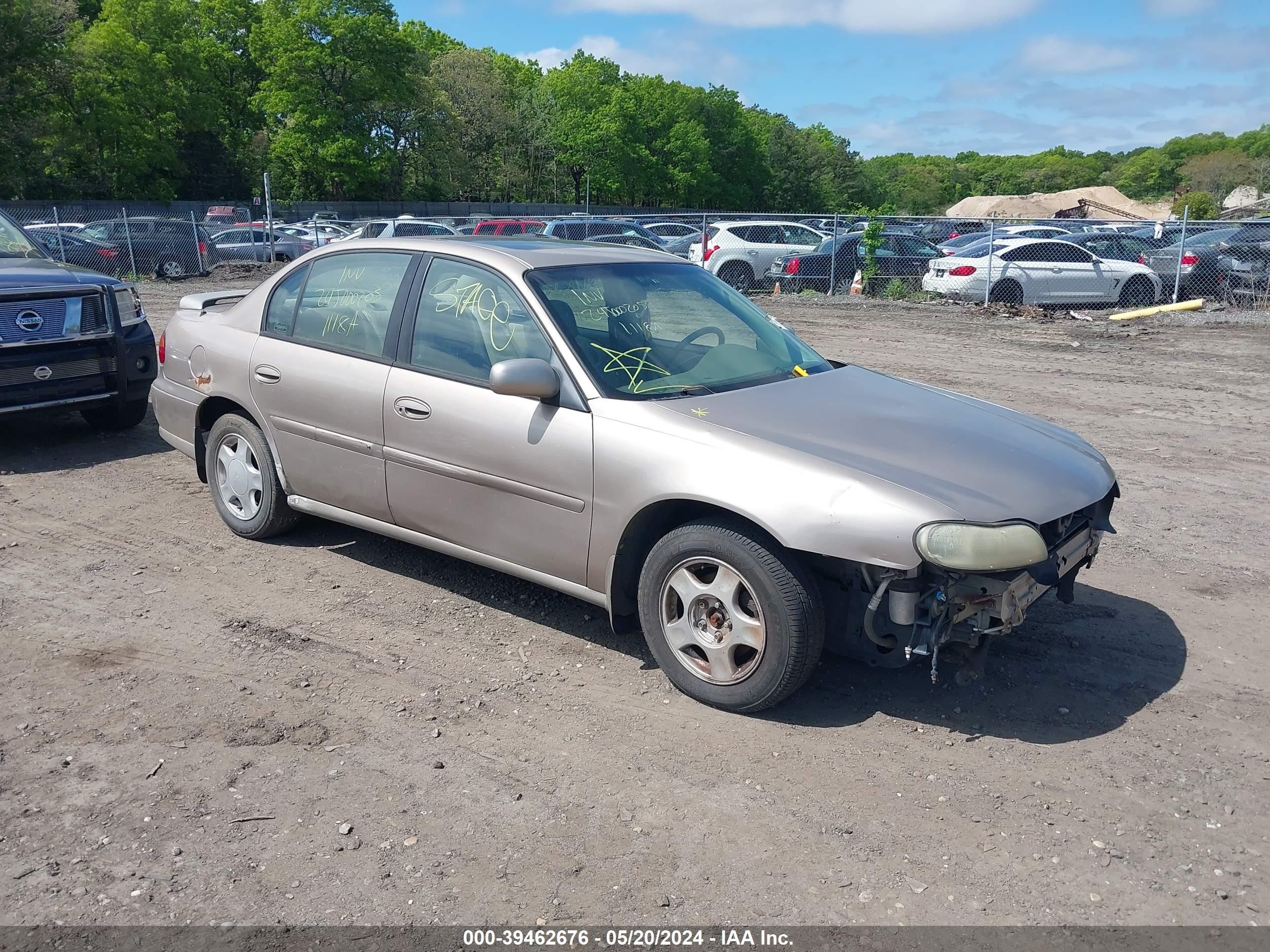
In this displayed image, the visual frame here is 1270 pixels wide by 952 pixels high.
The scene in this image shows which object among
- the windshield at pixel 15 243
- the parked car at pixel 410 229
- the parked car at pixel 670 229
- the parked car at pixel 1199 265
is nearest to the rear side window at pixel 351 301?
the windshield at pixel 15 243

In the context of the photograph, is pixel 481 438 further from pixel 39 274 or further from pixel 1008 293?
pixel 1008 293

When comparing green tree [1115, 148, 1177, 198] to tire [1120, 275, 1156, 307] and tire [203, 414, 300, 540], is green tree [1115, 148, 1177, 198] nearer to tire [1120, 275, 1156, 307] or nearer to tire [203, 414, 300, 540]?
tire [1120, 275, 1156, 307]

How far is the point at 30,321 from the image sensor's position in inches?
285

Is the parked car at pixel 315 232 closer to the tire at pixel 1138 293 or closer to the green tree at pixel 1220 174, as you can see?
the tire at pixel 1138 293

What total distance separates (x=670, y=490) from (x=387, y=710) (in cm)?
140

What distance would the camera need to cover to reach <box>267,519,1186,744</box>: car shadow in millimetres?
3979

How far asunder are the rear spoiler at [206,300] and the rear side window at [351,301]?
39.0 inches

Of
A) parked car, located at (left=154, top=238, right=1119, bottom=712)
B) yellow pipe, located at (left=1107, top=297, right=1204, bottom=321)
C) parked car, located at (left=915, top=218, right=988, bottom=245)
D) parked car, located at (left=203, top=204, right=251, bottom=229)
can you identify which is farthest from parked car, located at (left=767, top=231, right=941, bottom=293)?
parked car, located at (left=203, top=204, right=251, bottom=229)

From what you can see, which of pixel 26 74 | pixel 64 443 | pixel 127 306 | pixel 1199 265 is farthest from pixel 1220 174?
pixel 64 443

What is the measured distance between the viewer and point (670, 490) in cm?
391

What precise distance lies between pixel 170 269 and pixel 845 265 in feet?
56.4

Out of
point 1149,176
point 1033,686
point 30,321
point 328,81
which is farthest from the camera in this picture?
point 1149,176

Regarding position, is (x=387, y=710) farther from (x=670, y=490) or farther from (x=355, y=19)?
(x=355, y=19)

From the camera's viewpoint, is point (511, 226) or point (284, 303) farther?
point (511, 226)
